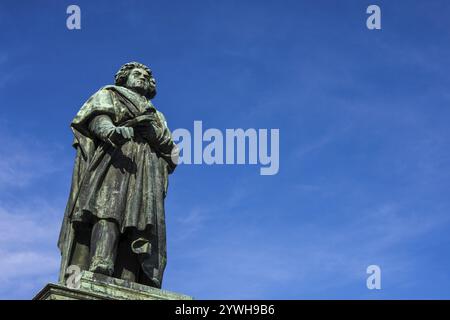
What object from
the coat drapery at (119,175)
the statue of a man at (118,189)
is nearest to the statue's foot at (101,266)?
the statue of a man at (118,189)

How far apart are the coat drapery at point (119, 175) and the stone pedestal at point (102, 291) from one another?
94 cm

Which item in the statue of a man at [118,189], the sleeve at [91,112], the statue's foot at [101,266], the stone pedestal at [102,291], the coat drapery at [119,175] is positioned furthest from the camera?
the sleeve at [91,112]

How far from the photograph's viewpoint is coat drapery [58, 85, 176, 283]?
17.1 meters

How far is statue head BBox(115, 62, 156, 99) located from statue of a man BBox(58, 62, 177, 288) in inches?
15.3

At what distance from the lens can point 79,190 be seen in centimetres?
1728

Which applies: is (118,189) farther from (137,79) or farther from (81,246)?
(137,79)

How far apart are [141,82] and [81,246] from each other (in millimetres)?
3792

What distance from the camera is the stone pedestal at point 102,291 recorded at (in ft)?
49.0

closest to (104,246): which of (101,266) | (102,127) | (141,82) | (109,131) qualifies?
(101,266)

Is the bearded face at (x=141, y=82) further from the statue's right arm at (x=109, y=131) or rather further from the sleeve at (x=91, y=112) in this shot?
the statue's right arm at (x=109, y=131)

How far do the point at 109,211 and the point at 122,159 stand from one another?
47.9 inches

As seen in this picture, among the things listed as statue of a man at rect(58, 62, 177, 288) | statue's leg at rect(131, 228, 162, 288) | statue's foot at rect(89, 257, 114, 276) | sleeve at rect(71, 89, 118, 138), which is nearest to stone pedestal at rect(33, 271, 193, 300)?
statue's foot at rect(89, 257, 114, 276)

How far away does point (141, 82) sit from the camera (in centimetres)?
1902
